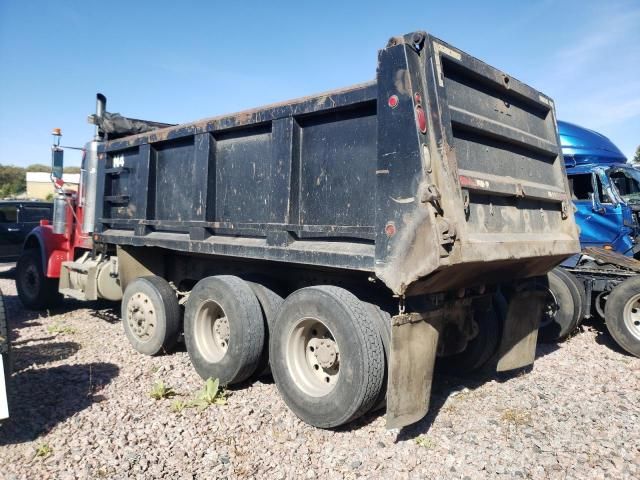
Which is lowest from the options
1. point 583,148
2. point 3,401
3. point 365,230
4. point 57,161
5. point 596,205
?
point 3,401

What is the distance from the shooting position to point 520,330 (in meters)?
4.68

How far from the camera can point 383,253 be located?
3.25 meters

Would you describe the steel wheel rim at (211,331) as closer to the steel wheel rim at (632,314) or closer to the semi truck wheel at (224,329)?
the semi truck wheel at (224,329)

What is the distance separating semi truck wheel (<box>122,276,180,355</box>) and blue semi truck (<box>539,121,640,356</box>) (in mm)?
4414

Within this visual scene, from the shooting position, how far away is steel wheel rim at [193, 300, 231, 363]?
4770mm

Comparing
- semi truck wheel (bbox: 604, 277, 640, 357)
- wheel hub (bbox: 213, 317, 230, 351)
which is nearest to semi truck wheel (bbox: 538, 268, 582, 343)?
semi truck wheel (bbox: 604, 277, 640, 357)

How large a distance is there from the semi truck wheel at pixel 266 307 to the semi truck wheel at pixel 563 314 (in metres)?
3.67

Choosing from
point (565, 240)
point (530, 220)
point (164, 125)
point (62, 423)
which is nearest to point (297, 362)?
point (62, 423)

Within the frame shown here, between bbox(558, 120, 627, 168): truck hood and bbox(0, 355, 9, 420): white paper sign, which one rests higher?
bbox(558, 120, 627, 168): truck hood

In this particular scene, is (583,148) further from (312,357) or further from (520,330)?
(312,357)

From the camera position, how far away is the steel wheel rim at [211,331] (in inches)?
188

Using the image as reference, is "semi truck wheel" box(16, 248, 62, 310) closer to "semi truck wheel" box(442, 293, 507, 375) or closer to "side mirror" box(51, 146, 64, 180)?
"side mirror" box(51, 146, 64, 180)

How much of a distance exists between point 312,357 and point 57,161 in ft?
17.0

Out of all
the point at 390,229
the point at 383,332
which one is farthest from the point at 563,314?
the point at 390,229
